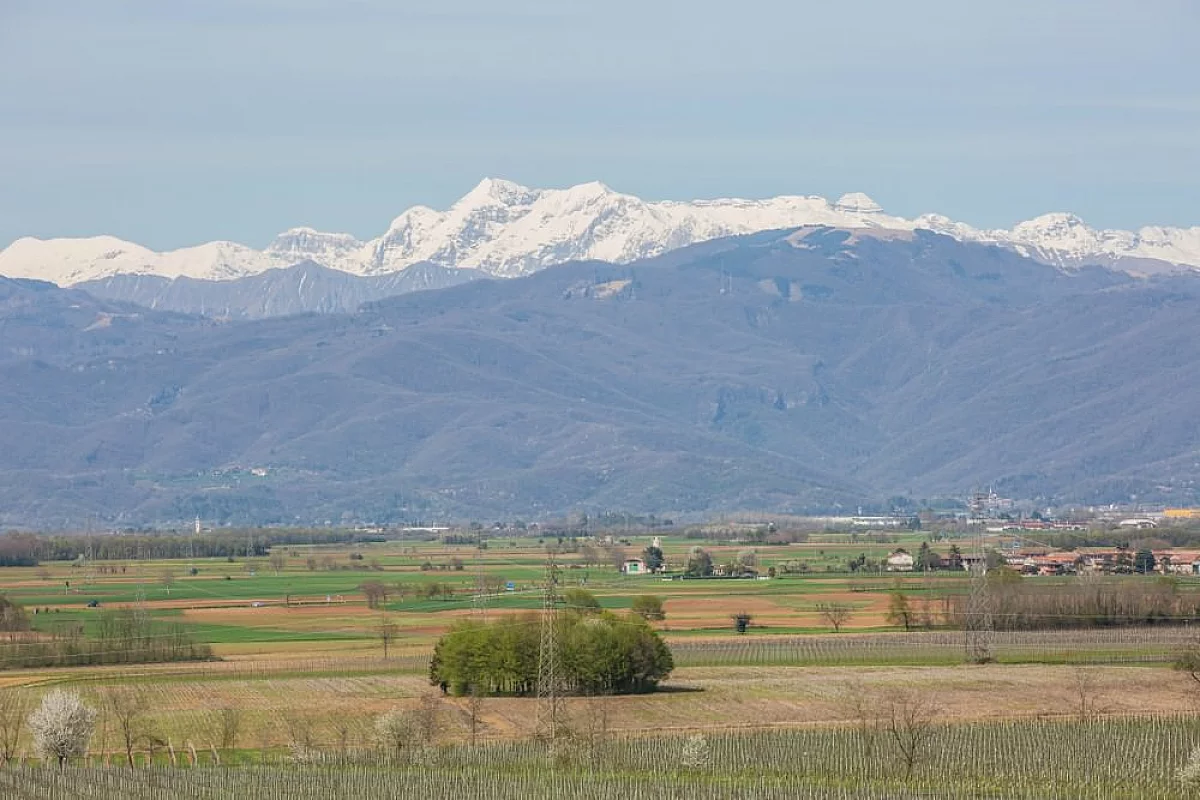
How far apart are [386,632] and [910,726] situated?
50164mm

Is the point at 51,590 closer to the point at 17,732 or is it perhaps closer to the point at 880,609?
the point at 880,609

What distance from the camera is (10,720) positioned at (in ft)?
244

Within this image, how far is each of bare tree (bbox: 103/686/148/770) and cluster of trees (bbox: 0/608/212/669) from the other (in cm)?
1556

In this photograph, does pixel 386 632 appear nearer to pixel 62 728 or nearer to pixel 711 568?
pixel 62 728

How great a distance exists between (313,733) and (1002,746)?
24.8 metres

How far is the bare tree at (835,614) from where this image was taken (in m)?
115

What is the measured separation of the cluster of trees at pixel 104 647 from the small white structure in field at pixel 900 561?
74871mm

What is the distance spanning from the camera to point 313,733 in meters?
→ 73.6

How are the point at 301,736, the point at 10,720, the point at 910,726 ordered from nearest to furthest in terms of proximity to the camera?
the point at 910,726 → the point at 301,736 → the point at 10,720

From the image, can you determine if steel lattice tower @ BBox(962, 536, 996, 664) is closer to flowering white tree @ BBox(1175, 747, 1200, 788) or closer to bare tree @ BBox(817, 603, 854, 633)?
bare tree @ BBox(817, 603, 854, 633)

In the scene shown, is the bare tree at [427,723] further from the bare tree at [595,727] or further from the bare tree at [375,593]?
the bare tree at [375,593]

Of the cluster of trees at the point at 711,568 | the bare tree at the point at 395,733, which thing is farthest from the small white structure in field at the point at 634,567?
the bare tree at the point at 395,733

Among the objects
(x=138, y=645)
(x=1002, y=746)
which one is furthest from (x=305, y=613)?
(x=1002, y=746)

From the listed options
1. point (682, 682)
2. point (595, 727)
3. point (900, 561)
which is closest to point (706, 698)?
point (682, 682)
